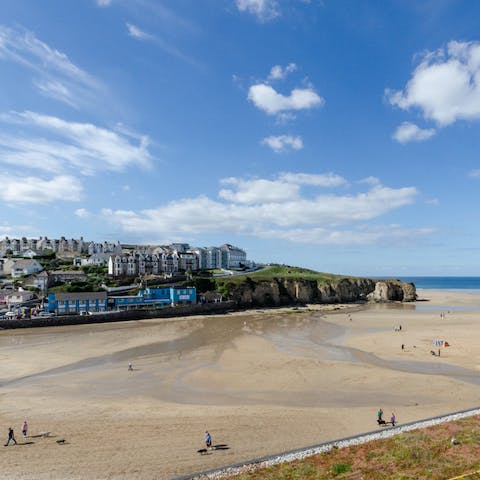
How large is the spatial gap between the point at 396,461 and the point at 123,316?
50.4 m

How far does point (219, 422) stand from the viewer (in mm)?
18078

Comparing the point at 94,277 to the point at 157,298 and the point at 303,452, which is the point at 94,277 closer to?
the point at 157,298

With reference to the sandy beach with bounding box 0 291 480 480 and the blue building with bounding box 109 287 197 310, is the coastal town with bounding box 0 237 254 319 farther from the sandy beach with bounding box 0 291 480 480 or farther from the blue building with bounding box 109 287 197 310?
the sandy beach with bounding box 0 291 480 480

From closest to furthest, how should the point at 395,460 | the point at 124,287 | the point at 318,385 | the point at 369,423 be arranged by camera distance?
the point at 395,460, the point at 369,423, the point at 318,385, the point at 124,287

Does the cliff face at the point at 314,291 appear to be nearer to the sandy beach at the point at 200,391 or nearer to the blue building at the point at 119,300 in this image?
the blue building at the point at 119,300

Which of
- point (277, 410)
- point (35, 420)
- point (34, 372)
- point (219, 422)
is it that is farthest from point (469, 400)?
point (34, 372)

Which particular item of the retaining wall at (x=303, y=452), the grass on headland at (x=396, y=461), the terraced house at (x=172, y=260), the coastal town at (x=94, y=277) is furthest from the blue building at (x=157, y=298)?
the grass on headland at (x=396, y=461)

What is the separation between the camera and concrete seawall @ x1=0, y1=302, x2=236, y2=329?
49.2 metres

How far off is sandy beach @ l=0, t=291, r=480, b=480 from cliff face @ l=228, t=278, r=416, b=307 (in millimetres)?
29985

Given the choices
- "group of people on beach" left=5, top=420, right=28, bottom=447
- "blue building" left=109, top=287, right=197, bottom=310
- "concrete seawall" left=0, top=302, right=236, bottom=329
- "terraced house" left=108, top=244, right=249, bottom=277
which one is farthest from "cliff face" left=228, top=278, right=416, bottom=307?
"group of people on beach" left=5, top=420, right=28, bottom=447

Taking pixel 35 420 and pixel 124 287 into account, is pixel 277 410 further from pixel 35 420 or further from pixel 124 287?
pixel 124 287

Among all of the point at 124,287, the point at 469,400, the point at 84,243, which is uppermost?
the point at 84,243

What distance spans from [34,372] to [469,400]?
29.1 m

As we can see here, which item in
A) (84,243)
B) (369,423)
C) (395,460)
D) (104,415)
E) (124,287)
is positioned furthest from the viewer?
(84,243)
